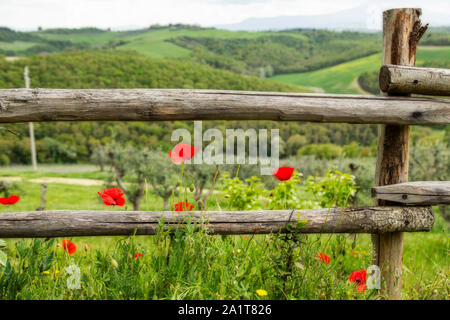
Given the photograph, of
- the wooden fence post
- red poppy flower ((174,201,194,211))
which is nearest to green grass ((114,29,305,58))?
the wooden fence post

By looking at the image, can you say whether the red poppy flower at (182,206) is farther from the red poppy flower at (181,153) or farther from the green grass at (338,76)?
the green grass at (338,76)

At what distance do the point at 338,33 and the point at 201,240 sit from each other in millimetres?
100340

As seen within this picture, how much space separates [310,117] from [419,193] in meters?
0.86

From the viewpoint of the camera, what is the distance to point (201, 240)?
204 cm

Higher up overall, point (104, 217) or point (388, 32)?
point (388, 32)

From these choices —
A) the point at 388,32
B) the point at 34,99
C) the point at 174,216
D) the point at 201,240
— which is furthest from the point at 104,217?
the point at 388,32

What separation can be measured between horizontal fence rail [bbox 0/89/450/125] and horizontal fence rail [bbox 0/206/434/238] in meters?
0.57

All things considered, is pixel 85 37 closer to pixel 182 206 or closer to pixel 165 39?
pixel 165 39

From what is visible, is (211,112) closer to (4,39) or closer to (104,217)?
(104,217)

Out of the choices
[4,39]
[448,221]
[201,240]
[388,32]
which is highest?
[4,39]

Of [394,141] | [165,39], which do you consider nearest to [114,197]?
[394,141]

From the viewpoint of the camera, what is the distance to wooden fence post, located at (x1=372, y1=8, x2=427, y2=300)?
2.60 m
